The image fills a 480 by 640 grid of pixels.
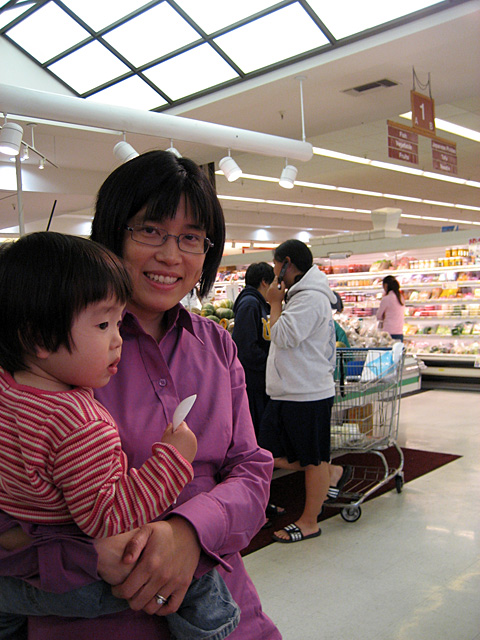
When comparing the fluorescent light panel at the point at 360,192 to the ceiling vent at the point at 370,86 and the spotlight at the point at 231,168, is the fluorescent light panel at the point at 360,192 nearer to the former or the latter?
the ceiling vent at the point at 370,86

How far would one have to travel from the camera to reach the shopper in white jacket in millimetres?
3627

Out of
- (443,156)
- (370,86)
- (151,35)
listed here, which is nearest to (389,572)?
(443,156)

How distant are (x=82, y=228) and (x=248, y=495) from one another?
15787 mm

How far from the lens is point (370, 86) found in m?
6.75

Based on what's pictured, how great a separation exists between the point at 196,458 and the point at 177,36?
639 centimetres

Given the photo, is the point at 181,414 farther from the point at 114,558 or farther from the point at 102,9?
the point at 102,9

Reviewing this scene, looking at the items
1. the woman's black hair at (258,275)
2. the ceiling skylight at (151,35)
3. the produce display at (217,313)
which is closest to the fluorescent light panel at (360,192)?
the ceiling skylight at (151,35)

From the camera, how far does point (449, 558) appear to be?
331 cm

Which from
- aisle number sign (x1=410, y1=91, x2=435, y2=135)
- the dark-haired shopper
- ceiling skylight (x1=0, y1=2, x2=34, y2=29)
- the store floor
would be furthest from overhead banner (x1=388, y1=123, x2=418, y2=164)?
ceiling skylight (x1=0, y1=2, x2=34, y2=29)

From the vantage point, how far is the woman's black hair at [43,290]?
0.89m

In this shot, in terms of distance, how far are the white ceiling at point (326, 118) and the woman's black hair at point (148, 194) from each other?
198 inches

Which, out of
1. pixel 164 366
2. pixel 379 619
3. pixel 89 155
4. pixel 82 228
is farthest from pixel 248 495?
pixel 82 228

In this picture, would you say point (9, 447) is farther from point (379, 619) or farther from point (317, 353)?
point (317, 353)

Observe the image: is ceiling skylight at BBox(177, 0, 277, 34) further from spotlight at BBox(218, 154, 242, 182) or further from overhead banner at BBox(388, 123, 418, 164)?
overhead banner at BBox(388, 123, 418, 164)
